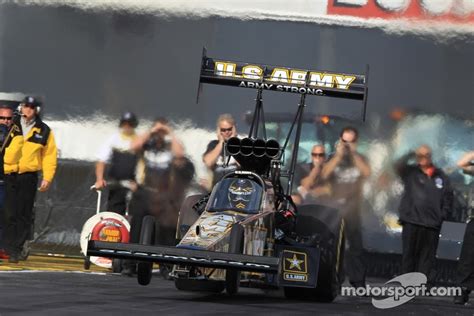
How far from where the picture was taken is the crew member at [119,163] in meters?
18.5

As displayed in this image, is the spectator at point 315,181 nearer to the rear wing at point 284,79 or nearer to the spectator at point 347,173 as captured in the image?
the spectator at point 347,173

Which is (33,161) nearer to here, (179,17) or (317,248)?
(179,17)

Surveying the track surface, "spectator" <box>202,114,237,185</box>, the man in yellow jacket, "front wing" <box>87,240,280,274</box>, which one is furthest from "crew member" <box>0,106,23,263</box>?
"front wing" <box>87,240,280,274</box>

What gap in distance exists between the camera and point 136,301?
12031mm

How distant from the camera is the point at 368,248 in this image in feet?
62.2

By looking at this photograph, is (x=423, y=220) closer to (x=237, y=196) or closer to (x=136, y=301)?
(x=237, y=196)

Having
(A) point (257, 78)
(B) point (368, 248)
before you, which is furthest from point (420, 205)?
(A) point (257, 78)

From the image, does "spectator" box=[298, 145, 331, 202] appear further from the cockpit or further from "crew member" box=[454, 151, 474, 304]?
the cockpit

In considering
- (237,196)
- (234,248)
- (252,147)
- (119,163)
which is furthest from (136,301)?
(119,163)

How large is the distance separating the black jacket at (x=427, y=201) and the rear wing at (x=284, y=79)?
8.62 ft

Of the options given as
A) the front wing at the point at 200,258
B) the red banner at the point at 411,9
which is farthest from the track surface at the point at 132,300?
the red banner at the point at 411,9

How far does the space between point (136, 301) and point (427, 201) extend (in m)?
6.03

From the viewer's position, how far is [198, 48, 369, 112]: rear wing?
1498 centimetres

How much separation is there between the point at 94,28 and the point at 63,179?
2273 mm
